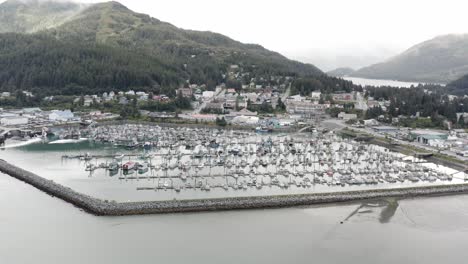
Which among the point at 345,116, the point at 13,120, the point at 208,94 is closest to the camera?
the point at 13,120

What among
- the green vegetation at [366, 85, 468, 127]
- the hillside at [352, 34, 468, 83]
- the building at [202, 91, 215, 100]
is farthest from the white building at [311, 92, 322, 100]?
the hillside at [352, 34, 468, 83]

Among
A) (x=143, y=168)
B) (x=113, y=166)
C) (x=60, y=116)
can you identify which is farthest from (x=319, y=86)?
(x=113, y=166)

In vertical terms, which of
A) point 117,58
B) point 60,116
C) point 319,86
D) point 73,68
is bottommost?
point 60,116

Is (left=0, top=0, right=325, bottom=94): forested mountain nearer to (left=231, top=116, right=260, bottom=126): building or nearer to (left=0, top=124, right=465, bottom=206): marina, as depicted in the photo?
(left=231, top=116, right=260, bottom=126): building

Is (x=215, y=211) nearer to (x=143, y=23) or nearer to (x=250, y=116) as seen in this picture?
(x=250, y=116)

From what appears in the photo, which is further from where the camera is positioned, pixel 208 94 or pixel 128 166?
pixel 208 94

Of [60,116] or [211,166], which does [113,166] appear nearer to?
[211,166]
